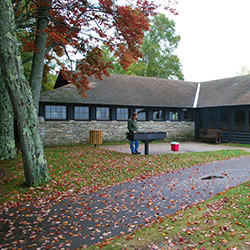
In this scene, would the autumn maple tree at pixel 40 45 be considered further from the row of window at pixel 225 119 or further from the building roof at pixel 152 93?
the row of window at pixel 225 119

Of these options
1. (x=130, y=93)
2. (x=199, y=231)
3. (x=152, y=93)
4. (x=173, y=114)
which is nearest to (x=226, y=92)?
(x=173, y=114)

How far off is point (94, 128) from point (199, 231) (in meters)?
14.1

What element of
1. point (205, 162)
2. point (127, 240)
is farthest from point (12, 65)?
point (205, 162)

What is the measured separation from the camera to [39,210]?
485cm

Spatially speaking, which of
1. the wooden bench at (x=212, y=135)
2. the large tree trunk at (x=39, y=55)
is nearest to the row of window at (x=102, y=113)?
the wooden bench at (x=212, y=135)

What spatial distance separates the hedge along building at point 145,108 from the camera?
16328 mm

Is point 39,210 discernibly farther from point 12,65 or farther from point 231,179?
point 231,179

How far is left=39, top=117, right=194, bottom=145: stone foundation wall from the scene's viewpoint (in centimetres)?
1591

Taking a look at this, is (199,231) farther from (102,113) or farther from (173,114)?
(173,114)

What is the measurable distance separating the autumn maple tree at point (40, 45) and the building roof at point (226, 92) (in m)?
10.2

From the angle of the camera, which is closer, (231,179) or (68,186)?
(68,186)

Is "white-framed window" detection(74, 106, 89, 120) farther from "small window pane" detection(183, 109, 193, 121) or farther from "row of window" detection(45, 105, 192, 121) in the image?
"small window pane" detection(183, 109, 193, 121)

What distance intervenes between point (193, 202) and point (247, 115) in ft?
49.2

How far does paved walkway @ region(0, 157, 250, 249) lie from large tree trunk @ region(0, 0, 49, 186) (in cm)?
134
